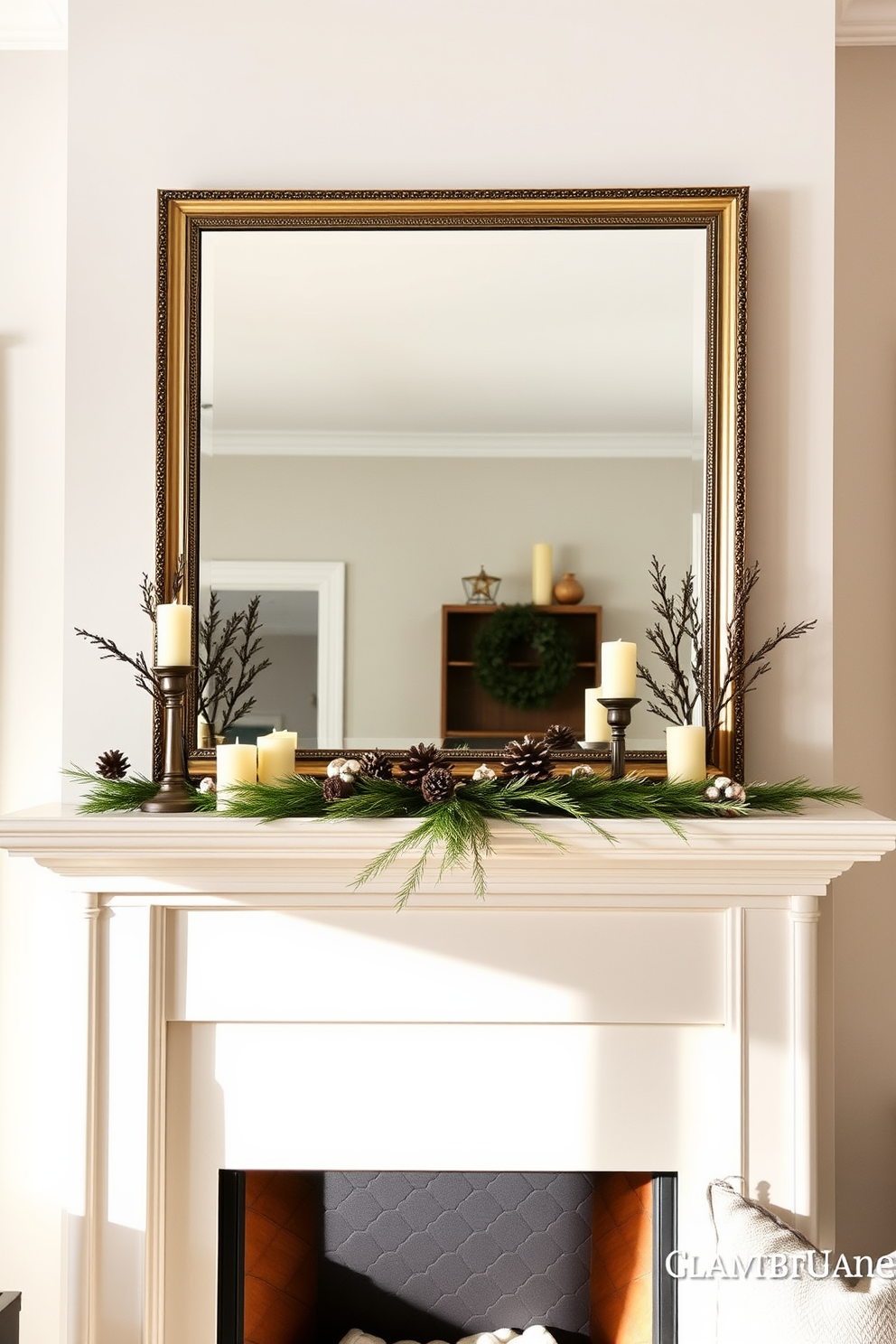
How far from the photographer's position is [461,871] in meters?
1.44

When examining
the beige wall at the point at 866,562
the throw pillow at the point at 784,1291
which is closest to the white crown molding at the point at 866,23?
the beige wall at the point at 866,562

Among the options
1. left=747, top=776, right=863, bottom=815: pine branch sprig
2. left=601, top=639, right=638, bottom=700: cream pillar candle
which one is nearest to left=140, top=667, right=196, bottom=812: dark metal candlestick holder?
left=601, top=639, right=638, bottom=700: cream pillar candle

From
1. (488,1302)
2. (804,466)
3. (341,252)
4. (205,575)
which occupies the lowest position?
(488,1302)

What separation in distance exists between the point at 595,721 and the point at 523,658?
0.16 metres

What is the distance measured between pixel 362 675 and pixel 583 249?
781 mm

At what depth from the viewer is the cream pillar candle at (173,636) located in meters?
1.44

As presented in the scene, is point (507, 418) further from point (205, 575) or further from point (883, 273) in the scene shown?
point (883, 273)

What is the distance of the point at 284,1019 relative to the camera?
146 centimetres

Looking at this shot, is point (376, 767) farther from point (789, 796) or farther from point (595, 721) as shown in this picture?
Result: point (789, 796)

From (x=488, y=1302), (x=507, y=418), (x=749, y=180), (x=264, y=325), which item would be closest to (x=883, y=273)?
(x=749, y=180)

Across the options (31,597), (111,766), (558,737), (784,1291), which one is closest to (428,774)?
(558,737)

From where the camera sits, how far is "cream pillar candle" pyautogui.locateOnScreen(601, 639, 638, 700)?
1.47 meters

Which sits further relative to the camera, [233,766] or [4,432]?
[4,432]

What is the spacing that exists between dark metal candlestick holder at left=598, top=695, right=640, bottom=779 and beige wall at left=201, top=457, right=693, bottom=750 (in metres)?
0.16
